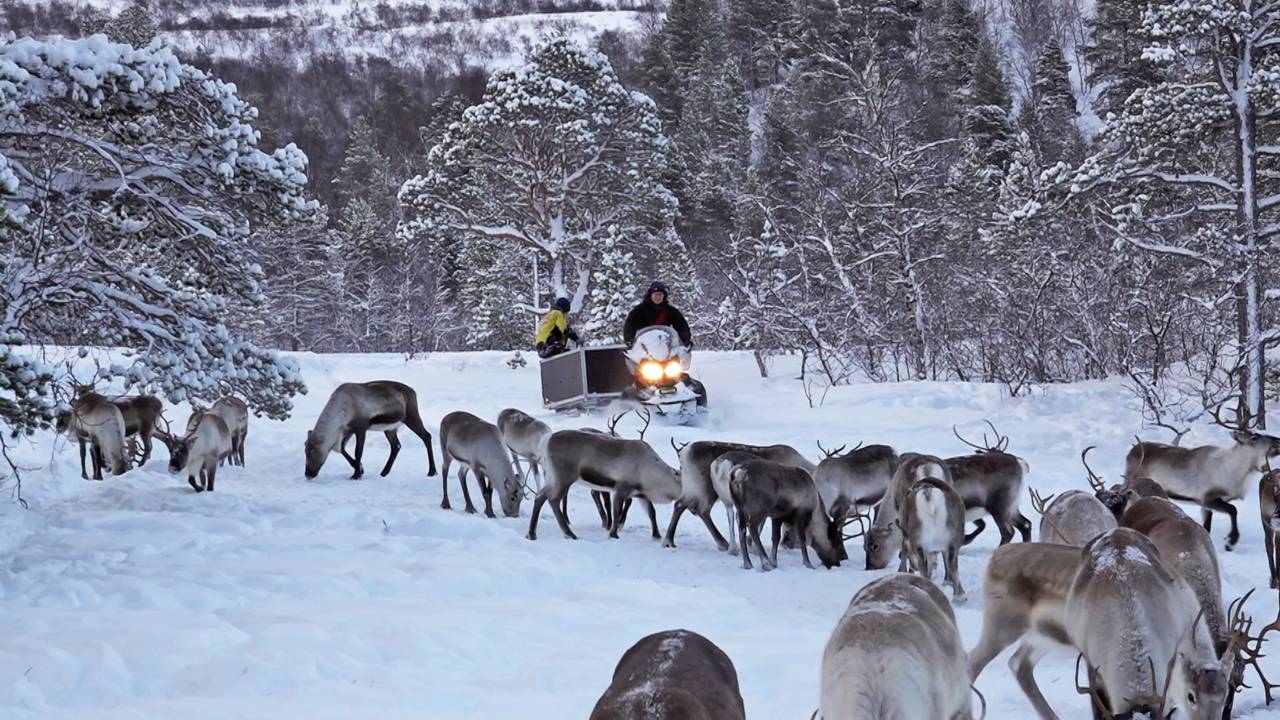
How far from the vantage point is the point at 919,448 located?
1384cm

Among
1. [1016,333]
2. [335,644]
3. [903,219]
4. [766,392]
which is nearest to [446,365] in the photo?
[766,392]

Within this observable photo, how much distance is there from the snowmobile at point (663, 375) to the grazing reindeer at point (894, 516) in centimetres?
713

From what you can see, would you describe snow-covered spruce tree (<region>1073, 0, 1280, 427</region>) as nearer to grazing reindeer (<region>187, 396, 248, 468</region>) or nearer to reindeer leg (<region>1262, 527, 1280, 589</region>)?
reindeer leg (<region>1262, 527, 1280, 589</region>)

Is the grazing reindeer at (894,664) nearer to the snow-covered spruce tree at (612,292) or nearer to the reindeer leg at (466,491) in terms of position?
the reindeer leg at (466,491)

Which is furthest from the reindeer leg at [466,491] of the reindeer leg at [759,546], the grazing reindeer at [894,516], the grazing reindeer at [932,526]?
the grazing reindeer at [932,526]

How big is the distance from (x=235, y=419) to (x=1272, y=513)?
37.6 ft

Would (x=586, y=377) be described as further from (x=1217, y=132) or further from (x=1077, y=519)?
(x=1077, y=519)

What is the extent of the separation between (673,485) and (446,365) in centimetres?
1679

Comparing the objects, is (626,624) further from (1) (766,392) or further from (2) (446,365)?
(2) (446,365)

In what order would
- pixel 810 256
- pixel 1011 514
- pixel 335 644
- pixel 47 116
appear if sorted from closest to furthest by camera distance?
1. pixel 335 644
2. pixel 47 116
3. pixel 1011 514
4. pixel 810 256

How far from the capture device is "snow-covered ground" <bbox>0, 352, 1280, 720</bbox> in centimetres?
547

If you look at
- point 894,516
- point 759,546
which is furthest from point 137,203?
point 894,516

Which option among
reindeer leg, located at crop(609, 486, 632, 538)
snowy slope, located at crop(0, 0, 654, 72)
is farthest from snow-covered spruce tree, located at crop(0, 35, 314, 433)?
snowy slope, located at crop(0, 0, 654, 72)

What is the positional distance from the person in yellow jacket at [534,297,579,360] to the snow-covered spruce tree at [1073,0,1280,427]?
8251 millimetres
